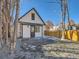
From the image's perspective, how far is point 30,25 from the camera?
84.7 feet

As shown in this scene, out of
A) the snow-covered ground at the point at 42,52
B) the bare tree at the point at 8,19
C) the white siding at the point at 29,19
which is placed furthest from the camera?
the white siding at the point at 29,19

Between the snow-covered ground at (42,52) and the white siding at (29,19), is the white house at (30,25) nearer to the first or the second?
the white siding at (29,19)

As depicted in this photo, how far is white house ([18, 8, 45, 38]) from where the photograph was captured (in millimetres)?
24656

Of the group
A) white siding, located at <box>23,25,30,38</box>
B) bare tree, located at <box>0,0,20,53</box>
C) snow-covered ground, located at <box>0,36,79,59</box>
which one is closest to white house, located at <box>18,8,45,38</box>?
white siding, located at <box>23,25,30,38</box>

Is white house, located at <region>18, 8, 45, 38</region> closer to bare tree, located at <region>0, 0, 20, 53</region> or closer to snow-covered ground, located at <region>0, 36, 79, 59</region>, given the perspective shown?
snow-covered ground, located at <region>0, 36, 79, 59</region>

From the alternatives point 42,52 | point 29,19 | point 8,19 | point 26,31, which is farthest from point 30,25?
point 8,19

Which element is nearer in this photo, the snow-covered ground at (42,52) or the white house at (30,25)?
the snow-covered ground at (42,52)

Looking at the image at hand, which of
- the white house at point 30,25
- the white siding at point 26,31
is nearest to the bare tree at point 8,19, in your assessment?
the white house at point 30,25

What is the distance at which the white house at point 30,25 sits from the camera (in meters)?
24.7

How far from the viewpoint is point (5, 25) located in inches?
287

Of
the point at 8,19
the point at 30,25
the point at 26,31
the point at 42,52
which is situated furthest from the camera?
the point at 30,25

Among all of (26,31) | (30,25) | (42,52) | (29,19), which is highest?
(29,19)

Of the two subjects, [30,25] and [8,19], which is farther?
[30,25]

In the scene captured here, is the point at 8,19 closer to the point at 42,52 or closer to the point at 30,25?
the point at 42,52
